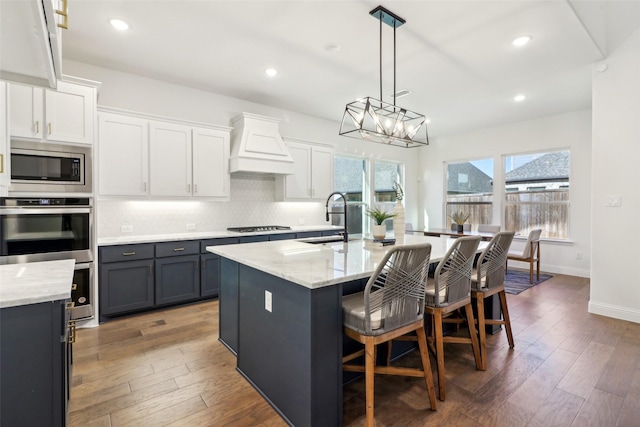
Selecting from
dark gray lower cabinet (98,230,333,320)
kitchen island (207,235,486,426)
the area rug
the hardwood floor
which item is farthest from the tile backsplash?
the area rug

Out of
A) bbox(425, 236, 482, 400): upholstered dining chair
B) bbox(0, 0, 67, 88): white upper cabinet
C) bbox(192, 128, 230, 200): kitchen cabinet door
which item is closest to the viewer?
bbox(0, 0, 67, 88): white upper cabinet

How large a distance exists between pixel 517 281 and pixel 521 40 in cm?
369

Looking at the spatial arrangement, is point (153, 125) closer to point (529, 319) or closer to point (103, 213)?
point (103, 213)

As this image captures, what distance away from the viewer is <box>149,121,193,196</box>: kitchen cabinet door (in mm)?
3797

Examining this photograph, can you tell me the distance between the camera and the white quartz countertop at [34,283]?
49.6 inches

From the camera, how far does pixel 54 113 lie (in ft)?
9.71

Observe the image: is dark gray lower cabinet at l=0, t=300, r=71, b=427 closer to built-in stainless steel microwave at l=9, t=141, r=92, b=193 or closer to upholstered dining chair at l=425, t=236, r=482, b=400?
upholstered dining chair at l=425, t=236, r=482, b=400

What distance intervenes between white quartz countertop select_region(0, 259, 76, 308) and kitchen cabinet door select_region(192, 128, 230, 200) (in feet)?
7.90

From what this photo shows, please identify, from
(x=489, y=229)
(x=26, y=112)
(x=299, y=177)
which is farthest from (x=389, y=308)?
(x=489, y=229)

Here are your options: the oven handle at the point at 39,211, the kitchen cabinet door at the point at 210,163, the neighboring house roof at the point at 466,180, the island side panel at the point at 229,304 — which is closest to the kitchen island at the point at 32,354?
the island side panel at the point at 229,304

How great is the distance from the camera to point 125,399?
2.08 metres

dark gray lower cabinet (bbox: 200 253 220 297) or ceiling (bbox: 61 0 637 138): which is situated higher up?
ceiling (bbox: 61 0 637 138)

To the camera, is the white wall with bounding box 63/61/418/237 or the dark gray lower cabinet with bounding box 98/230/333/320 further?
the white wall with bounding box 63/61/418/237

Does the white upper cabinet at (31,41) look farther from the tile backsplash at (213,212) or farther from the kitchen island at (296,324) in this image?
the tile backsplash at (213,212)
